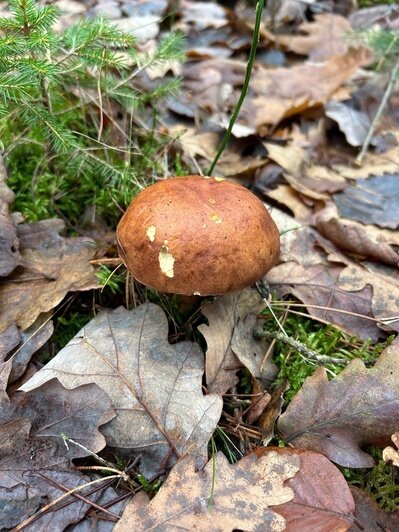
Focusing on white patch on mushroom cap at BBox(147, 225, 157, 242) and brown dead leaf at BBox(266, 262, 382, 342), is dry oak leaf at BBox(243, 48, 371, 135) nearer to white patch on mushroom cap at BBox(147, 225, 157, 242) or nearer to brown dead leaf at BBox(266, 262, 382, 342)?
brown dead leaf at BBox(266, 262, 382, 342)

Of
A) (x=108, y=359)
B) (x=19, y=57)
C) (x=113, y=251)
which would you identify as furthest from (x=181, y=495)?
(x=19, y=57)

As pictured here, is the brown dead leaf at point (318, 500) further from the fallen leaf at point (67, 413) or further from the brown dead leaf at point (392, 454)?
the fallen leaf at point (67, 413)

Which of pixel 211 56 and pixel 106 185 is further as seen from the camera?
pixel 211 56

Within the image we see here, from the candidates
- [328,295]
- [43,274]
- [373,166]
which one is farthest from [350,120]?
[43,274]

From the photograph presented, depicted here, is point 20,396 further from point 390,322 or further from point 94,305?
point 390,322

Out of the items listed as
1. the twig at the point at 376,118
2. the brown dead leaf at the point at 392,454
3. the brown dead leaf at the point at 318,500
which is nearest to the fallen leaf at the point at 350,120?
the twig at the point at 376,118

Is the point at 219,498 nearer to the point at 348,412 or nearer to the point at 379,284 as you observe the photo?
the point at 348,412

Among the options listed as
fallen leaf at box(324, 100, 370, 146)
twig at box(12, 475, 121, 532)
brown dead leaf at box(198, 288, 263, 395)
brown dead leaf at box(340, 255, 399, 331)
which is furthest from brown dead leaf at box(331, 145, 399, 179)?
twig at box(12, 475, 121, 532)
